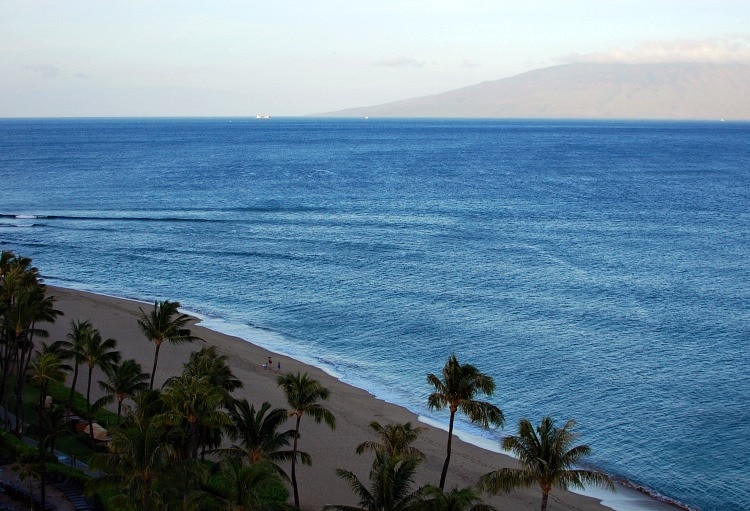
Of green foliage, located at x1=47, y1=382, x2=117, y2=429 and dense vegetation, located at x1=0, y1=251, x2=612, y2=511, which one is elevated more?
dense vegetation, located at x1=0, y1=251, x2=612, y2=511

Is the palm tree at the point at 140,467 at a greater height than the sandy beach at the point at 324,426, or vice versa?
the palm tree at the point at 140,467

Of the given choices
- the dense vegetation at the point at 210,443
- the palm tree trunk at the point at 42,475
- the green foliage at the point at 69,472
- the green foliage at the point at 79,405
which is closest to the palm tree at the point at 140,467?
the dense vegetation at the point at 210,443

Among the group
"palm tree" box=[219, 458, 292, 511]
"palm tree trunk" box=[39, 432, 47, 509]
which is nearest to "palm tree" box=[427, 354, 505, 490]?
"palm tree" box=[219, 458, 292, 511]

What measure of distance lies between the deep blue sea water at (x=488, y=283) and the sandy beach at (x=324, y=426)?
2.79 m

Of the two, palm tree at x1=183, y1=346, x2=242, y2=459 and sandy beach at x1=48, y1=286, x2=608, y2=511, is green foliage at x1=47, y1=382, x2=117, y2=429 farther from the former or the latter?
palm tree at x1=183, y1=346, x2=242, y2=459

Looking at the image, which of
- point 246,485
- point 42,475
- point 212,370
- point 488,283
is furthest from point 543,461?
point 488,283

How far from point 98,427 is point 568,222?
85.4 metres

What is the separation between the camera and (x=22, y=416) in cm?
4259

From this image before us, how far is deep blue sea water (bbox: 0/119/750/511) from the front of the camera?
167 feet

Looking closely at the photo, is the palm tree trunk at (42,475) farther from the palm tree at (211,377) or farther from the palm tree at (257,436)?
the palm tree at (257,436)

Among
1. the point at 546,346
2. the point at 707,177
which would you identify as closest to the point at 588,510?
the point at 546,346

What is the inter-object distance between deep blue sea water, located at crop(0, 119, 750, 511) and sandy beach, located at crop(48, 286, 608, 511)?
2.79 metres

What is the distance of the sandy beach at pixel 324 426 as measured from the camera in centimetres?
3953

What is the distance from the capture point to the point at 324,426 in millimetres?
47375
